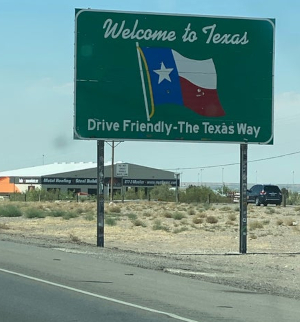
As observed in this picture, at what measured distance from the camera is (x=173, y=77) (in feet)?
74.6

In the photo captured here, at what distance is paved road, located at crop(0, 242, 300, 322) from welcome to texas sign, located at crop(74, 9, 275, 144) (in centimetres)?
619

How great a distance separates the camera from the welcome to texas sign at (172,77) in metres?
22.4

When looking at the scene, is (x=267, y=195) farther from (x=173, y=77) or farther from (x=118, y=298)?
(x=118, y=298)

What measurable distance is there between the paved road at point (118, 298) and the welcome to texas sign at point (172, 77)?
6194mm

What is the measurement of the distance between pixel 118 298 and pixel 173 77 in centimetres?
1136

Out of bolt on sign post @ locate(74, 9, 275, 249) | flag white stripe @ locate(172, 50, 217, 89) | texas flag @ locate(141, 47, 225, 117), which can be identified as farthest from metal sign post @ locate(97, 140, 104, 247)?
flag white stripe @ locate(172, 50, 217, 89)

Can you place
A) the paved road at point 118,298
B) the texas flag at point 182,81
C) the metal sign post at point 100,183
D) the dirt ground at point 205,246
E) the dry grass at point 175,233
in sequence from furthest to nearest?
the dry grass at point 175,233
the metal sign post at point 100,183
the texas flag at point 182,81
the dirt ground at point 205,246
the paved road at point 118,298

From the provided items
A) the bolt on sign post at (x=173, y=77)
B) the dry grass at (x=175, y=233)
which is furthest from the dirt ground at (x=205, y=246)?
the bolt on sign post at (x=173, y=77)

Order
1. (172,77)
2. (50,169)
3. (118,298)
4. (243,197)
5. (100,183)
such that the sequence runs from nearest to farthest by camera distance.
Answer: (118,298)
(172,77)
(243,197)
(100,183)
(50,169)

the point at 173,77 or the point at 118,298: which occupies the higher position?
the point at 173,77

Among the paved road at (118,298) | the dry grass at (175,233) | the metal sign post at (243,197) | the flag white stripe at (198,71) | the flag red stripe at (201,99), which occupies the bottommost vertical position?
the paved road at (118,298)

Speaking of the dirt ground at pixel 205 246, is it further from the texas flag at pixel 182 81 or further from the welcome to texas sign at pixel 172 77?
the texas flag at pixel 182 81

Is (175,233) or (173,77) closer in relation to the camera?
(173,77)

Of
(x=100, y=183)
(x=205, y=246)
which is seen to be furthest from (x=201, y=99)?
(x=205, y=246)
